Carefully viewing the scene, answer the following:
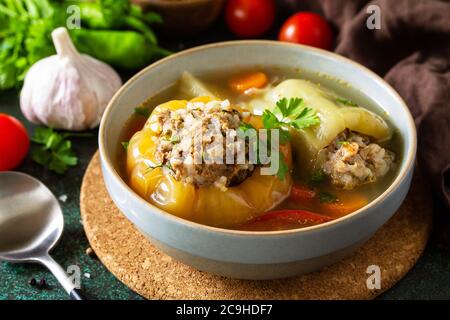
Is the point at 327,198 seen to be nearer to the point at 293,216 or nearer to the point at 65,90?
the point at 293,216

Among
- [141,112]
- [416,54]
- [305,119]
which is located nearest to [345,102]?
[305,119]

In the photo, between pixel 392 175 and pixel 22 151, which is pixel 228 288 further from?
pixel 22 151

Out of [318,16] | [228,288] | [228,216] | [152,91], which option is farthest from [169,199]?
[318,16]

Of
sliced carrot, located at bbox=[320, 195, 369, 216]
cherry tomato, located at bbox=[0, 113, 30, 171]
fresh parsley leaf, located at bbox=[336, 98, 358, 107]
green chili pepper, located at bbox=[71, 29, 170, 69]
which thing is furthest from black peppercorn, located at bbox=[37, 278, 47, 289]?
green chili pepper, located at bbox=[71, 29, 170, 69]

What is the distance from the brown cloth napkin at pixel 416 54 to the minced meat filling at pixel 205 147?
974 mm

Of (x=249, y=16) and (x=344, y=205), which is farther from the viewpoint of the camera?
(x=249, y=16)

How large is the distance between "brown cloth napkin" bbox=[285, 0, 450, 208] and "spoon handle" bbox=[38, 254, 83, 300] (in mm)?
1657

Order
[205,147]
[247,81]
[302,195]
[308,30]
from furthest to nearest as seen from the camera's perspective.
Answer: [308,30] → [247,81] → [302,195] → [205,147]

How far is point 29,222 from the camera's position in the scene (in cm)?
289

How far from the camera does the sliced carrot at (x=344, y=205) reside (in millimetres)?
2658

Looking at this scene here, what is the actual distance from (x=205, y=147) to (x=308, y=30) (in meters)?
1.88

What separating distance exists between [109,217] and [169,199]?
510mm

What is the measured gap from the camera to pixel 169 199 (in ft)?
8.30

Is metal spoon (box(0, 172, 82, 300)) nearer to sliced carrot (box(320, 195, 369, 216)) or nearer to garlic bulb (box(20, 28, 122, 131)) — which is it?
garlic bulb (box(20, 28, 122, 131))
